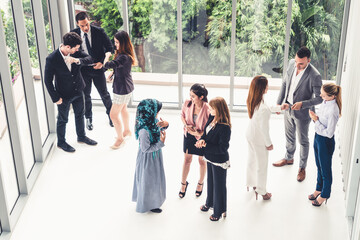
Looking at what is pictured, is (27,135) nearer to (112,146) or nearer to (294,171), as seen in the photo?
(112,146)

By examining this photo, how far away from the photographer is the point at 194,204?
574cm

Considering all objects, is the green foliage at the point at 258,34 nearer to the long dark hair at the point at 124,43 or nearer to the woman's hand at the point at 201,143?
the long dark hair at the point at 124,43

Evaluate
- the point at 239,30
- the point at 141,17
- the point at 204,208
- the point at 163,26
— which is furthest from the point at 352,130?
the point at 141,17

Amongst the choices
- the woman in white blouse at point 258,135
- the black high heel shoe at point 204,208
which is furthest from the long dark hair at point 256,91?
the black high heel shoe at point 204,208

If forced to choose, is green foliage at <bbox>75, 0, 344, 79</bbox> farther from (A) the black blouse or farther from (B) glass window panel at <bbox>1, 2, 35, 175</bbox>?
(B) glass window panel at <bbox>1, 2, 35, 175</bbox>

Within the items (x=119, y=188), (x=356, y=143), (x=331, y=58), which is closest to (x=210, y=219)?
(x=119, y=188)

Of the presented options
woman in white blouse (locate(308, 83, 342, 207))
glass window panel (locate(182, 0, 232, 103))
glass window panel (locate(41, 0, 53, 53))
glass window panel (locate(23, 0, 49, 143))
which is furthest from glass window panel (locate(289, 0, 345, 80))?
glass window panel (locate(23, 0, 49, 143))

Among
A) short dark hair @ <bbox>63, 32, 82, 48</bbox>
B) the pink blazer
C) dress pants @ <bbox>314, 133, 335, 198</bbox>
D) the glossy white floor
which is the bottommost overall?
the glossy white floor

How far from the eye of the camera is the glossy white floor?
17.3 ft

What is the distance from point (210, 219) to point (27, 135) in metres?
2.73

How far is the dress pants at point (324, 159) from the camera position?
17.7ft

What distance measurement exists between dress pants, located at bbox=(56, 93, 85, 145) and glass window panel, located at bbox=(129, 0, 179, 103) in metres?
1.60

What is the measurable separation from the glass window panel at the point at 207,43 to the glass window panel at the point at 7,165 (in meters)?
3.63

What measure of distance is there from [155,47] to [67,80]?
202 centimetres
